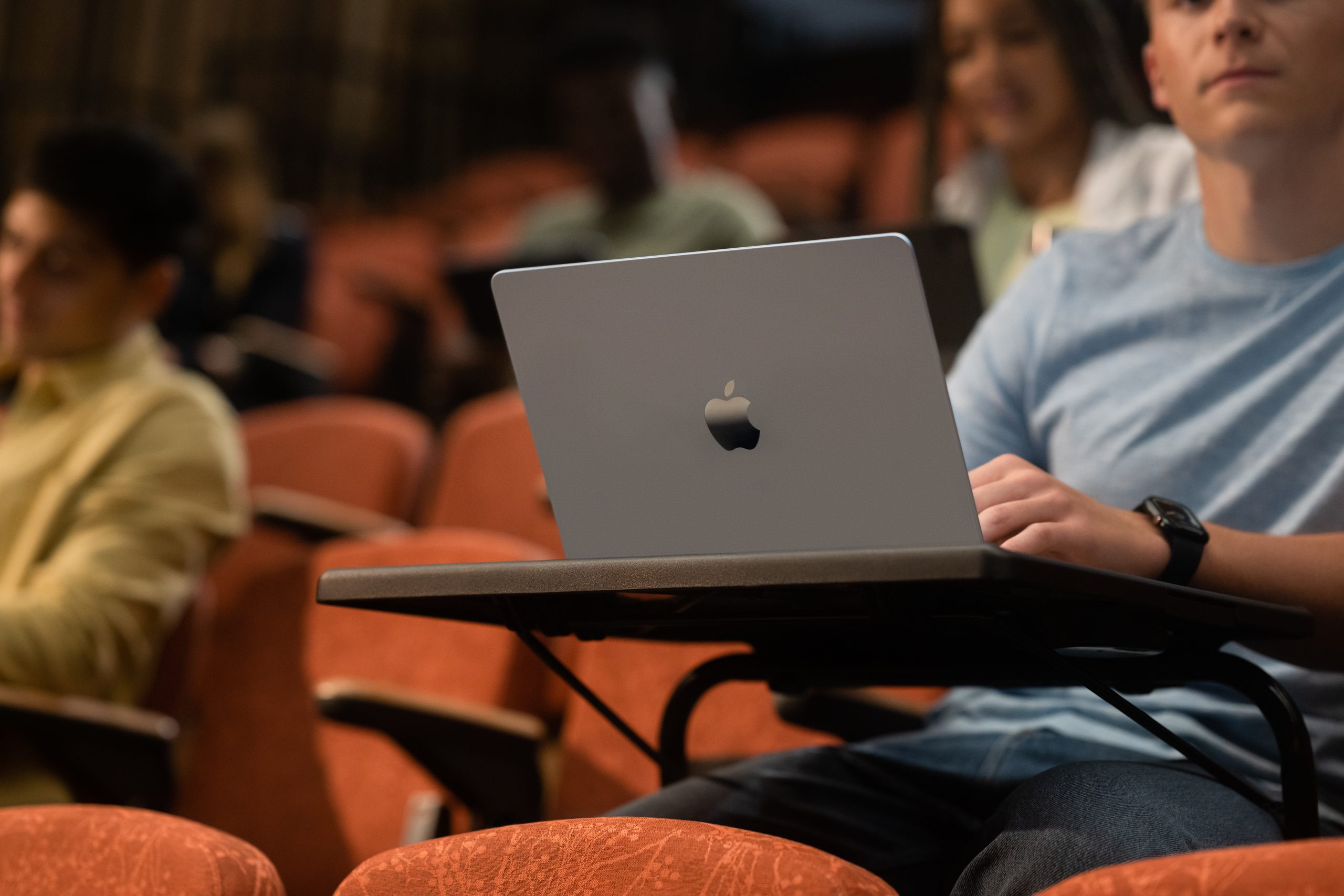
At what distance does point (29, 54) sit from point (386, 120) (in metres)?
1.07

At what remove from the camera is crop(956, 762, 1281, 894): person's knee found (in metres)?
0.52

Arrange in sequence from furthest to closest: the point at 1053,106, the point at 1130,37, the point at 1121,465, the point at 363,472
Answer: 1. the point at 363,472
2. the point at 1053,106
3. the point at 1130,37
4. the point at 1121,465

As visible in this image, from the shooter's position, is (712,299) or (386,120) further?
(386,120)

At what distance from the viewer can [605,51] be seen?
2199mm

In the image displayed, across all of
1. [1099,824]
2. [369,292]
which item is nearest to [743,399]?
[1099,824]

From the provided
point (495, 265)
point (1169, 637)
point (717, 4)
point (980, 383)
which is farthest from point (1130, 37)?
point (717, 4)

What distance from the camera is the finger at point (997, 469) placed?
0.57 meters

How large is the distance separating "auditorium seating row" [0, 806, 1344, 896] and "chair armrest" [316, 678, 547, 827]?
167 mm

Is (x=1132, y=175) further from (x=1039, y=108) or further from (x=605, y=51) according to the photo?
(x=605, y=51)


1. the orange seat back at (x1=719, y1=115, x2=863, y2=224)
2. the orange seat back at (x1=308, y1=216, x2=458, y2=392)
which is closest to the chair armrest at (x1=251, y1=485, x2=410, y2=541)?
the orange seat back at (x1=308, y1=216, x2=458, y2=392)

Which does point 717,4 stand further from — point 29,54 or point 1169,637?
point 1169,637

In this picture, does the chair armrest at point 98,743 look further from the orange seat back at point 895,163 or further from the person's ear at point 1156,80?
the orange seat back at point 895,163

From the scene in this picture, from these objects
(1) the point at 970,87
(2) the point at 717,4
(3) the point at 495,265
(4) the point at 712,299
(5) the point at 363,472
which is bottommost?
(5) the point at 363,472

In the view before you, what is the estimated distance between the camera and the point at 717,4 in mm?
3924
